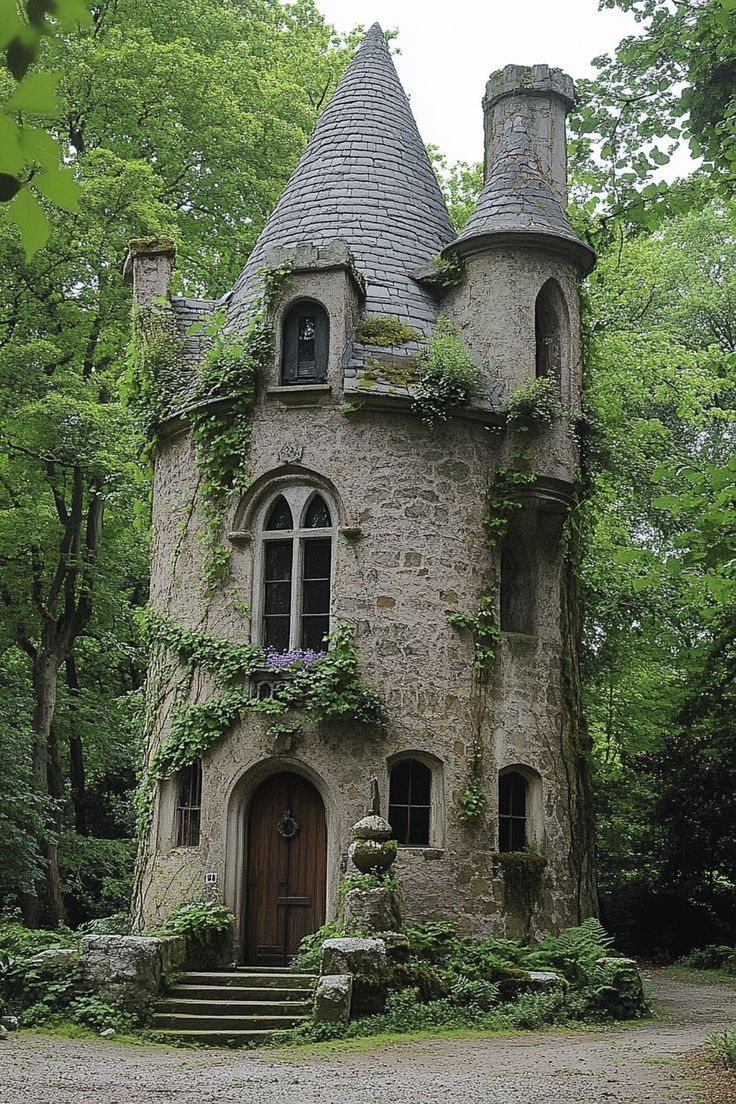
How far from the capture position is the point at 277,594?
627 inches

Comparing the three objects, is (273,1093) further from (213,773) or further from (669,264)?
(669,264)

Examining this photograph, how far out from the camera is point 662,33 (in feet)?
40.7

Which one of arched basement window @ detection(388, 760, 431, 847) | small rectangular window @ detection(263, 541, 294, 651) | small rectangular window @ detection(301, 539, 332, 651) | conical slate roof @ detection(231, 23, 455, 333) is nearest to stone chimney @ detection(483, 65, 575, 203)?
conical slate roof @ detection(231, 23, 455, 333)

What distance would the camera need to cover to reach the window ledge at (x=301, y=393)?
15898mm

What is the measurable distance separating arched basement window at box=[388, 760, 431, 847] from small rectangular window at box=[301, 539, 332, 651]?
69.8 inches

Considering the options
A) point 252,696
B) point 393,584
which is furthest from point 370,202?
point 252,696

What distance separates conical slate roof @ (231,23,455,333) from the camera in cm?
1730

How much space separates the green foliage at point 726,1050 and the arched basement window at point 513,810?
5.88 metres

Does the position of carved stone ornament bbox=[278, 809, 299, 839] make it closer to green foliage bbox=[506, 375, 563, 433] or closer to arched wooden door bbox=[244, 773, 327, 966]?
arched wooden door bbox=[244, 773, 327, 966]

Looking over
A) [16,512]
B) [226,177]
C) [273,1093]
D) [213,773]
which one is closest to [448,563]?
[213,773]

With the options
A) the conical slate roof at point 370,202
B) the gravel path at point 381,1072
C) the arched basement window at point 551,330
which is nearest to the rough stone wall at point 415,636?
the arched basement window at point 551,330

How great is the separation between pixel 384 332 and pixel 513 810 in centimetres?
611

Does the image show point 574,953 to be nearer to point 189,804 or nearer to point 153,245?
point 189,804

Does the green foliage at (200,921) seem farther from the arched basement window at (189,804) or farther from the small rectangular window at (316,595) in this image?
the small rectangular window at (316,595)
